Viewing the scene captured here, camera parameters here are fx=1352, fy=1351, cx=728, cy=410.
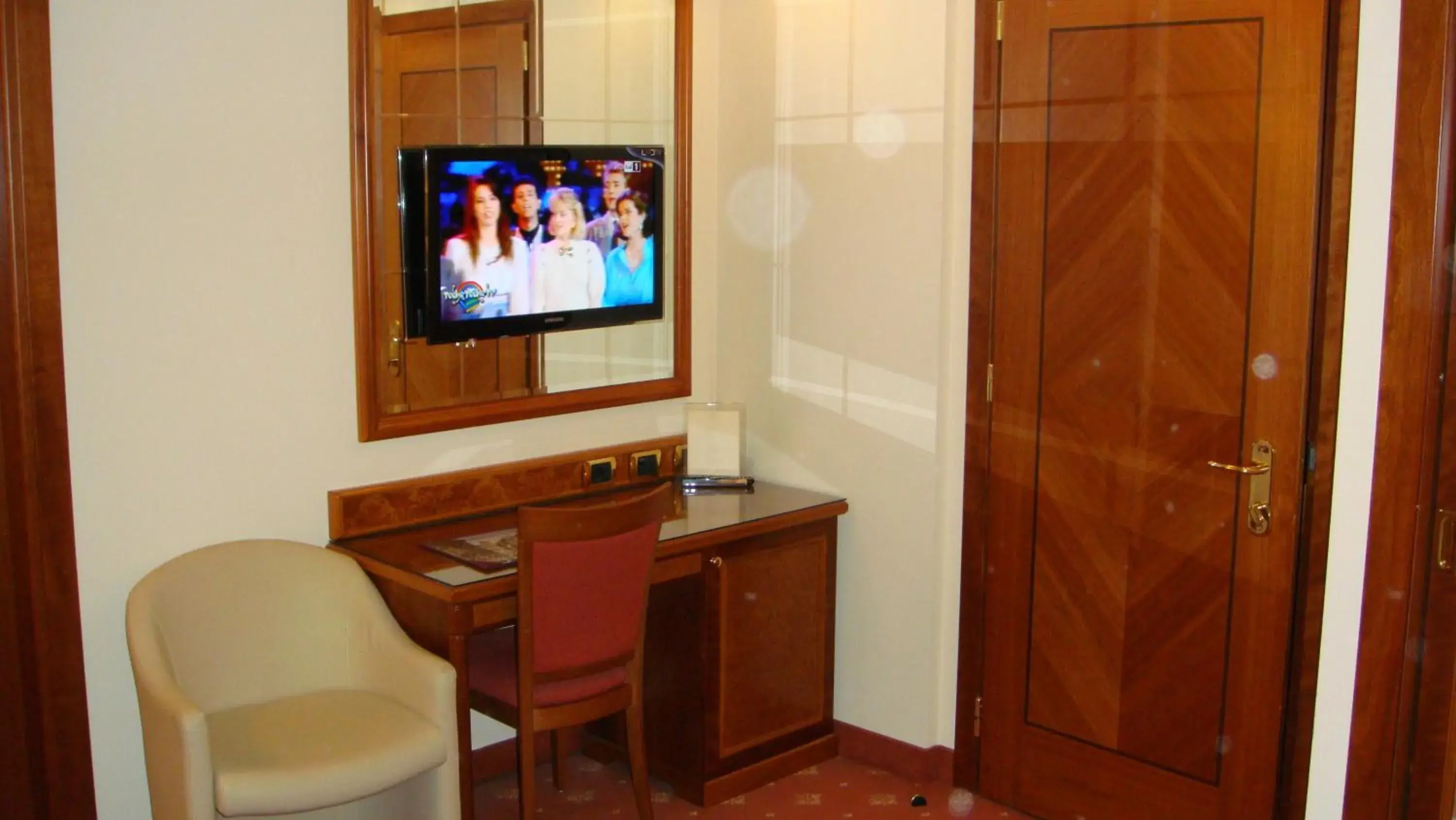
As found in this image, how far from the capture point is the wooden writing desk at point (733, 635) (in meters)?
3.54

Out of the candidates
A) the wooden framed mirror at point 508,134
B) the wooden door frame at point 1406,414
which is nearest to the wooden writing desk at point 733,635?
the wooden framed mirror at point 508,134

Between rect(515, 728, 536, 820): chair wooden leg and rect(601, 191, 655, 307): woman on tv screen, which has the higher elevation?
rect(601, 191, 655, 307): woman on tv screen

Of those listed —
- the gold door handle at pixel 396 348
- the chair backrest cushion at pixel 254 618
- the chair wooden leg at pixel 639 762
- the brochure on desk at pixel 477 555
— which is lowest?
the chair wooden leg at pixel 639 762

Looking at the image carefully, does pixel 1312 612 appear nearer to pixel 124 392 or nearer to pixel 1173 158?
pixel 1173 158

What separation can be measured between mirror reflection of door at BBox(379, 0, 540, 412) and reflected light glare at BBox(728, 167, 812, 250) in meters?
0.76

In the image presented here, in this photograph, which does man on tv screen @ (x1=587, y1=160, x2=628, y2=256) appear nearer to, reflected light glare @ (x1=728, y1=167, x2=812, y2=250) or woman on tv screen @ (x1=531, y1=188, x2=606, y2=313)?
woman on tv screen @ (x1=531, y1=188, x2=606, y2=313)

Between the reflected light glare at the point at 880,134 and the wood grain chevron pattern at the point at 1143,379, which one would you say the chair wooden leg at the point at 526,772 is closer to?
the wood grain chevron pattern at the point at 1143,379

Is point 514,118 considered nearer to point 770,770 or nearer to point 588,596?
point 588,596

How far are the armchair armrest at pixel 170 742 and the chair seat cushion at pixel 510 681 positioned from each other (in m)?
0.65

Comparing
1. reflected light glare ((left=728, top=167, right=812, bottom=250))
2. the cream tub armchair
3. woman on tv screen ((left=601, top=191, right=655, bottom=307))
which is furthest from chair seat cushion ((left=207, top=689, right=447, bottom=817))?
reflected light glare ((left=728, top=167, right=812, bottom=250))

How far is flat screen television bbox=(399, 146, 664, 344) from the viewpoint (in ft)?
11.1

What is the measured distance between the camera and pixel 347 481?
11.1 ft

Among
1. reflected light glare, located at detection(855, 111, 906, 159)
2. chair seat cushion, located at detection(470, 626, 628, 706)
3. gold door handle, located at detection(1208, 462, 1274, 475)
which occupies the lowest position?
chair seat cushion, located at detection(470, 626, 628, 706)

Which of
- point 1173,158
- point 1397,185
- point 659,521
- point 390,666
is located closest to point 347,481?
point 390,666
